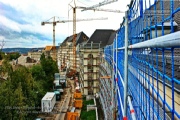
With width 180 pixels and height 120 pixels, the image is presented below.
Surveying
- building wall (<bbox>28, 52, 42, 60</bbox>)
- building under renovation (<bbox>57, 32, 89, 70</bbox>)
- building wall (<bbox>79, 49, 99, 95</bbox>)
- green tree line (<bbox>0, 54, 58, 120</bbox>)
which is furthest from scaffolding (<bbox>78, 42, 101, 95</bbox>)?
building wall (<bbox>28, 52, 42, 60</bbox>)

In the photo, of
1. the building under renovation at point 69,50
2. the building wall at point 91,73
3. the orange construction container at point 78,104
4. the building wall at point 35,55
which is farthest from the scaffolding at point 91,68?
the building wall at point 35,55

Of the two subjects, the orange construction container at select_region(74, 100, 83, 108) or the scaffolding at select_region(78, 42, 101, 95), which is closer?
the orange construction container at select_region(74, 100, 83, 108)

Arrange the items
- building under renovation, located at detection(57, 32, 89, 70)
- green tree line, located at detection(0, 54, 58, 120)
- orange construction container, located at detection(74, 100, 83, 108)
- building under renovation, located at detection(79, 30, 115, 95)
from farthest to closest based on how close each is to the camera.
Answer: building under renovation, located at detection(57, 32, 89, 70) < building under renovation, located at detection(79, 30, 115, 95) < orange construction container, located at detection(74, 100, 83, 108) < green tree line, located at detection(0, 54, 58, 120)

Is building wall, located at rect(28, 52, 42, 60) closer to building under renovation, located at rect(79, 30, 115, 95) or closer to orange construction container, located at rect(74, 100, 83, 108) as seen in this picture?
building under renovation, located at rect(79, 30, 115, 95)

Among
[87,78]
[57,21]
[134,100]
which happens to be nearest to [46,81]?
[87,78]

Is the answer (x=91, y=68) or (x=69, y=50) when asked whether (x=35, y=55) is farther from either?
(x=91, y=68)

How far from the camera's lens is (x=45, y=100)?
15578 millimetres

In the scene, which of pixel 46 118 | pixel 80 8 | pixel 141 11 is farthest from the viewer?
pixel 80 8

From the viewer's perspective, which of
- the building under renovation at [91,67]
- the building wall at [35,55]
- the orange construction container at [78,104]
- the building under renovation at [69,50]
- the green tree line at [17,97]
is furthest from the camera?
the building wall at [35,55]

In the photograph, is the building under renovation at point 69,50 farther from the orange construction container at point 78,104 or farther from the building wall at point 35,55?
the orange construction container at point 78,104

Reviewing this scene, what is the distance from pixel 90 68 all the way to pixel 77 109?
462 cm

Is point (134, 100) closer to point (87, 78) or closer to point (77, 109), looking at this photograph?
point (77, 109)

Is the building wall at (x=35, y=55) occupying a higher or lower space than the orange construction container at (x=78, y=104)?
higher

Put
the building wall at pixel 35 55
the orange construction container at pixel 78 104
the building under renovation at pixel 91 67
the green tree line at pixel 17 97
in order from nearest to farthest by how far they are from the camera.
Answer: the green tree line at pixel 17 97 < the orange construction container at pixel 78 104 < the building under renovation at pixel 91 67 < the building wall at pixel 35 55
